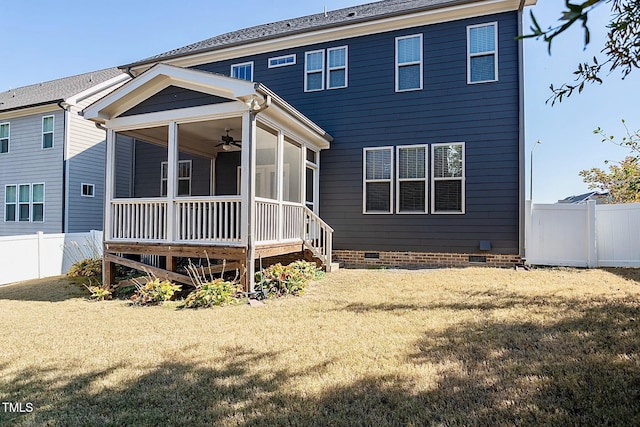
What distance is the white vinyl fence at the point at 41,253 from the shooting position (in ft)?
29.1

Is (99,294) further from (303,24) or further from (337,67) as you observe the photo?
(303,24)

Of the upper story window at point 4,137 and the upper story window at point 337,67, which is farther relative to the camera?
the upper story window at point 4,137

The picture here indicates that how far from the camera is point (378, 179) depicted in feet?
32.2

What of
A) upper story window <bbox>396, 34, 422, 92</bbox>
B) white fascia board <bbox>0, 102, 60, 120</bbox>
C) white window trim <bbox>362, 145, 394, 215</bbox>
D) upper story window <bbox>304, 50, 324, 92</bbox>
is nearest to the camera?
upper story window <bbox>396, 34, 422, 92</bbox>

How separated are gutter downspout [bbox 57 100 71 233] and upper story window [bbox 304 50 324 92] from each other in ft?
30.2

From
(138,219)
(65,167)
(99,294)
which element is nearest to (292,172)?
(138,219)

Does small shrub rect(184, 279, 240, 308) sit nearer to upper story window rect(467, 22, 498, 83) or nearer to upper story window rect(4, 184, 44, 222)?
upper story window rect(467, 22, 498, 83)

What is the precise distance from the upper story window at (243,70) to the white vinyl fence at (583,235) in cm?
835

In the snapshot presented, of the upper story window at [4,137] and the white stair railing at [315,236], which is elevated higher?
the upper story window at [4,137]

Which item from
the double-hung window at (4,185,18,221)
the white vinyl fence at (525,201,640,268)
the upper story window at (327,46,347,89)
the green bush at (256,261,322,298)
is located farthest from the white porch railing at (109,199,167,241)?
the double-hung window at (4,185,18,221)

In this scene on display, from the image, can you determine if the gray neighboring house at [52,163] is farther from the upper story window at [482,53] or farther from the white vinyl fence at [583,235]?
the white vinyl fence at [583,235]

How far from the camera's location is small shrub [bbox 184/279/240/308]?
572 cm

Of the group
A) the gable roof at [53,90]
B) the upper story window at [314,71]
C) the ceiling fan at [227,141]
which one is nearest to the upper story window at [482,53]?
the upper story window at [314,71]

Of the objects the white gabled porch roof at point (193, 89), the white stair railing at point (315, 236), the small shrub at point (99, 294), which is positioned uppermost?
the white gabled porch roof at point (193, 89)
